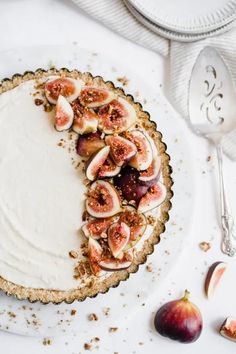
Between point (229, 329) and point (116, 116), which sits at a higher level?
point (116, 116)

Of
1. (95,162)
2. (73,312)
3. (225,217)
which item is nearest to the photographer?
(95,162)

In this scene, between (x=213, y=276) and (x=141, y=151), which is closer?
(x=141, y=151)

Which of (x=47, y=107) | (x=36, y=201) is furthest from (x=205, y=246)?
(x=47, y=107)

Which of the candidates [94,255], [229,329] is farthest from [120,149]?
[229,329]

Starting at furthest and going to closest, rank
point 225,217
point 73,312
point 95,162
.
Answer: point 225,217 < point 73,312 < point 95,162

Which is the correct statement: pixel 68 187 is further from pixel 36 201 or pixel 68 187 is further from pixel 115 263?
pixel 115 263

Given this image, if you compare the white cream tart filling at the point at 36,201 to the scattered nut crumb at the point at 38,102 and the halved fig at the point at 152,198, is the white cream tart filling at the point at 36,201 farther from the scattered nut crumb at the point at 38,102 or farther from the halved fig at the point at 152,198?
the halved fig at the point at 152,198

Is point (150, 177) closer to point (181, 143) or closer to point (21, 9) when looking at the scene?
point (181, 143)

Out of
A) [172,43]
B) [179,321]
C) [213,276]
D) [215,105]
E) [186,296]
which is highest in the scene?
[172,43]
